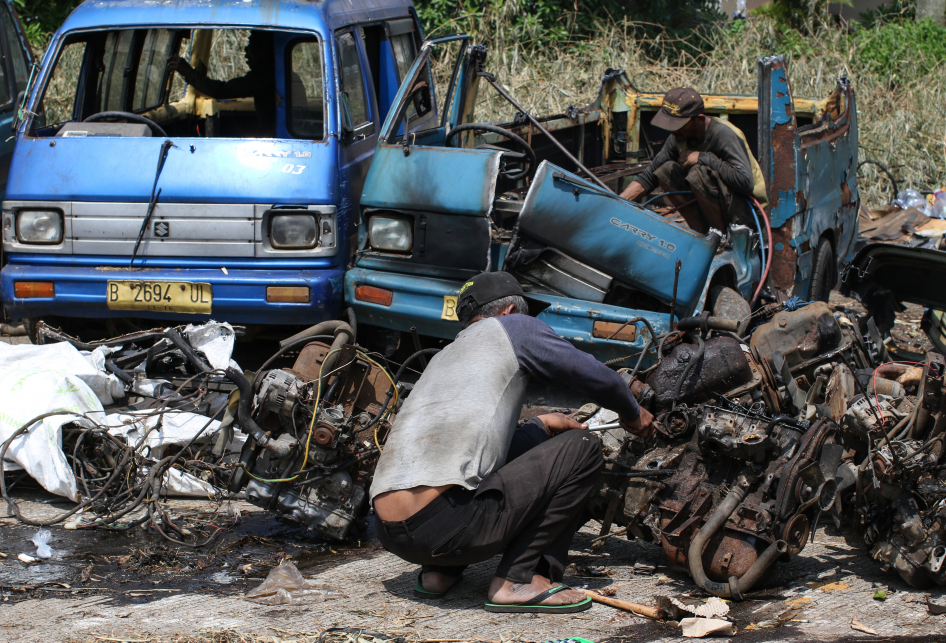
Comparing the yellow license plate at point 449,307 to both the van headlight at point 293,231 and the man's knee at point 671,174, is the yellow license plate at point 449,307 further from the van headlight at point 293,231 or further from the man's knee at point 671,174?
the man's knee at point 671,174

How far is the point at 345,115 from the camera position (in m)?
5.70

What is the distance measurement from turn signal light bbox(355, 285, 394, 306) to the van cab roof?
64.7 inches

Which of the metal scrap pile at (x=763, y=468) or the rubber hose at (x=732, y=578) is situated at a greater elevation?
the metal scrap pile at (x=763, y=468)

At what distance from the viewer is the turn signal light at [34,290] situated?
542cm

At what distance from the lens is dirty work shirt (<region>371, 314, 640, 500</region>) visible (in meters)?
3.23

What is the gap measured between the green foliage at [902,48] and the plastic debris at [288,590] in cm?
1252

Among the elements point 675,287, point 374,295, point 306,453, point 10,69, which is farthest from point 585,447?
point 10,69

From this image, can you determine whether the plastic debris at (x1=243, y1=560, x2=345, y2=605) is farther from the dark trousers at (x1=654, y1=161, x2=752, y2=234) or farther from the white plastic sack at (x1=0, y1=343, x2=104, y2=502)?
the dark trousers at (x1=654, y1=161, x2=752, y2=234)

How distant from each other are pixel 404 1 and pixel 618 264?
3.39 metres

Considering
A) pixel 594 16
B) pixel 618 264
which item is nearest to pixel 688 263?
pixel 618 264

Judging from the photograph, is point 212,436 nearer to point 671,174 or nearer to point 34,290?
point 34,290

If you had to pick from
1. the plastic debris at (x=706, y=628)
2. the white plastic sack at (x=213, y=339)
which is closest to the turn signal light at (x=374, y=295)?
the white plastic sack at (x=213, y=339)

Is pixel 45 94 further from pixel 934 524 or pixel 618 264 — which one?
pixel 934 524

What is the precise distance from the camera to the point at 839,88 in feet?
24.2
